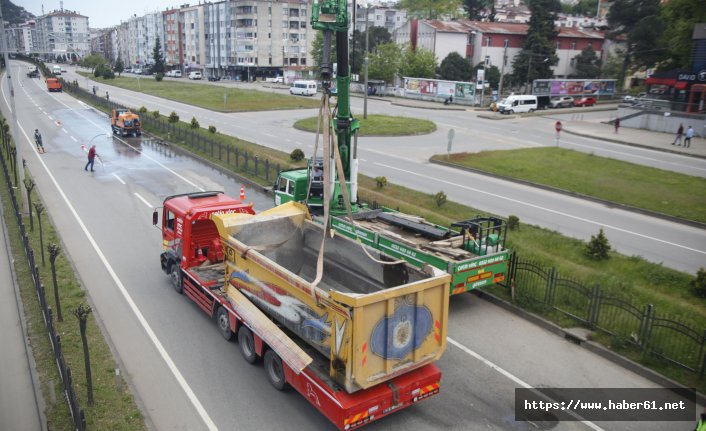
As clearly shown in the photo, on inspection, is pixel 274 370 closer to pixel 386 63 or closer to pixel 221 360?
pixel 221 360

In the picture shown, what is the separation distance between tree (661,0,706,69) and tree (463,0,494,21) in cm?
6252

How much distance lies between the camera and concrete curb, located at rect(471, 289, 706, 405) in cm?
1069

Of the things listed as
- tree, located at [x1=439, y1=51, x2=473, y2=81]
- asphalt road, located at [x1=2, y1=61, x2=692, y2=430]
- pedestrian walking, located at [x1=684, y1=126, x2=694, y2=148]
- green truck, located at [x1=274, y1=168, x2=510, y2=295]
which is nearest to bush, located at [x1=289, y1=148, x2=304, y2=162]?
asphalt road, located at [x1=2, y1=61, x2=692, y2=430]

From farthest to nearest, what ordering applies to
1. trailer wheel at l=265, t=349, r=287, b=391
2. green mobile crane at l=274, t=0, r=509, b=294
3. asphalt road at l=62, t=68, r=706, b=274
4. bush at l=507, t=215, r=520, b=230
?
asphalt road at l=62, t=68, r=706, b=274
bush at l=507, t=215, r=520, b=230
green mobile crane at l=274, t=0, r=509, b=294
trailer wheel at l=265, t=349, r=287, b=391

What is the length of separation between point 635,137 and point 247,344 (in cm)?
4264

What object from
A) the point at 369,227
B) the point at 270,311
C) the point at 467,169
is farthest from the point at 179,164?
the point at 270,311

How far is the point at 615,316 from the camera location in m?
12.6

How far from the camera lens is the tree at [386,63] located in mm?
79000

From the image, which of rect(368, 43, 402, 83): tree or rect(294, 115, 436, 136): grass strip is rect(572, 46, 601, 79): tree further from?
rect(294, 115, 436, 136): grass strip

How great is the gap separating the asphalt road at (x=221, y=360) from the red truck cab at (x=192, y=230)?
1.09 meters

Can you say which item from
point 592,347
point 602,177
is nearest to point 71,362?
point 592,347

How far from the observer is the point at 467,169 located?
31.0 metres

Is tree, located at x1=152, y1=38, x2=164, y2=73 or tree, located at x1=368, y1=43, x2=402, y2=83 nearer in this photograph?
tree, located at x1=368, y1=43, x2=402, y2=83

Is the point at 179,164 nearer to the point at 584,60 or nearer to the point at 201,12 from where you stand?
the point at 584,60
